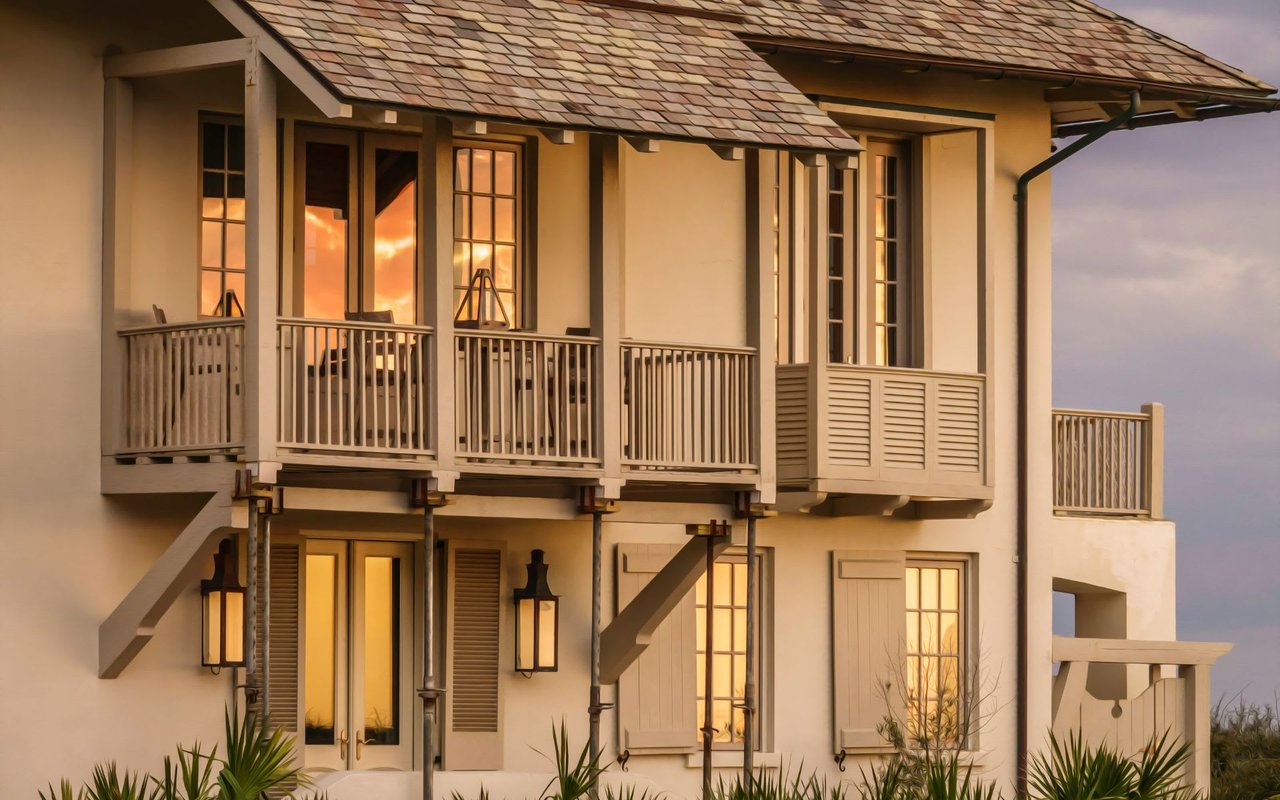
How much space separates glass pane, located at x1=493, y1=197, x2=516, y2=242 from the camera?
61.9ft

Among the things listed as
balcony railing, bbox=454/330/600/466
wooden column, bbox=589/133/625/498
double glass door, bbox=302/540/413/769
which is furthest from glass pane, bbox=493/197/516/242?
double glass door, bbox=302/540/413/769

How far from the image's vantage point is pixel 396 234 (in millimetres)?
18609

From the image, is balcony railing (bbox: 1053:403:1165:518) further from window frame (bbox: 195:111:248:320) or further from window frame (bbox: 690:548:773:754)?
window frame (bbox: 195:111:248:320)

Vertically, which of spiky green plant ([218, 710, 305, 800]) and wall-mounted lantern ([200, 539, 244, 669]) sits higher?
wall-mounted lantern ([200, 539, 244, 669])

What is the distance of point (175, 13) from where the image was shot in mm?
17500

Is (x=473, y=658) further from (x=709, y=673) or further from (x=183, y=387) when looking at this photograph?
(x=183, y=387)

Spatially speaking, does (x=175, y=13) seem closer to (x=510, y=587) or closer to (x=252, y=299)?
(x=252, y=299)

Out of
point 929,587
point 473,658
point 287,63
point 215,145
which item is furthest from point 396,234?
point 929,587

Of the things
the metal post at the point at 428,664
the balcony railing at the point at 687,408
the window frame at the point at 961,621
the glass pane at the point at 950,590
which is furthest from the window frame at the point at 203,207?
the glass pane at the point at 950,590

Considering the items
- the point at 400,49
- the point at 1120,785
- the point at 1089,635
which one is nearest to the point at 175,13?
the point at 400,49

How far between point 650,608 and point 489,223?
3176 millimetres

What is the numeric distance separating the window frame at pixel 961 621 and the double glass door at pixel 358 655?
14.3 feet

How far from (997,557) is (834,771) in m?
2.44

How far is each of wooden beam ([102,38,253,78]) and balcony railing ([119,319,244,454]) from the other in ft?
5.66
